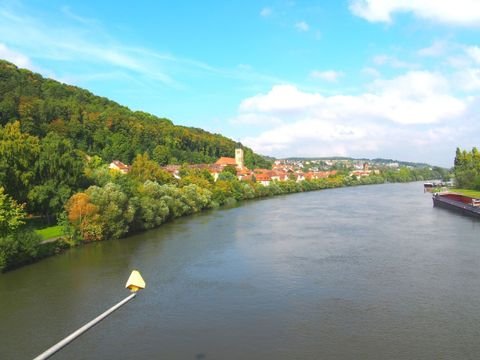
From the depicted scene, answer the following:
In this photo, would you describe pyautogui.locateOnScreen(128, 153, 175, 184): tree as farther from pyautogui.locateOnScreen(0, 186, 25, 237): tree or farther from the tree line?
pyautogui.locateOnScreen(0, 186, 25, 237): tree

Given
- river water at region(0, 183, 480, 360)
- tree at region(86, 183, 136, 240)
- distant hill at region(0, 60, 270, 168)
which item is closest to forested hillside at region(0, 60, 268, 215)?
distant hill at region(0, 60, 270, 168)

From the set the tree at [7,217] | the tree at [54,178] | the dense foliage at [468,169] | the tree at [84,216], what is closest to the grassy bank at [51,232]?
the tree at [84,216]

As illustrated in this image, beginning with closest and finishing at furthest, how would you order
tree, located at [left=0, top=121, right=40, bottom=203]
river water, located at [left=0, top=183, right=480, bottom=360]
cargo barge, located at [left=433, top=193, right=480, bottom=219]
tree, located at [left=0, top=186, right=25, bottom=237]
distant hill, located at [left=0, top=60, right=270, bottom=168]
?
river water, located at [left=0, top=183, right=480, bottom=360], tree, located at [left=0, top=186, right=25, bottom=237], tree, located at [left=0, top=121, right=40, bottom=203], cargo barge, located at [left=433, top=193, right=480, bottom=219], distant hill, located at [left=0, top=60, right=270, bottom=168]

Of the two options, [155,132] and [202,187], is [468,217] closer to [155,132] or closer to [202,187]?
[202,187]

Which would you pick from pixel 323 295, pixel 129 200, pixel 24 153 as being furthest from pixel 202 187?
pixel 323 295

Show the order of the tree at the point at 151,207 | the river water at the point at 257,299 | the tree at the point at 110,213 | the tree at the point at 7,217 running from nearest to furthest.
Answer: the river water at the point at 257,299
the tree at the point at 7,217
the tree at the point at 110,213
the tree at the point at 151,207

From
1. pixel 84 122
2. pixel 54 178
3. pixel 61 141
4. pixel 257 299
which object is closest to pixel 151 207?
pixel 54 178

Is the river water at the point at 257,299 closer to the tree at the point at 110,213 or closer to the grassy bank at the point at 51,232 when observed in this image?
the tree at the point at 110,213
